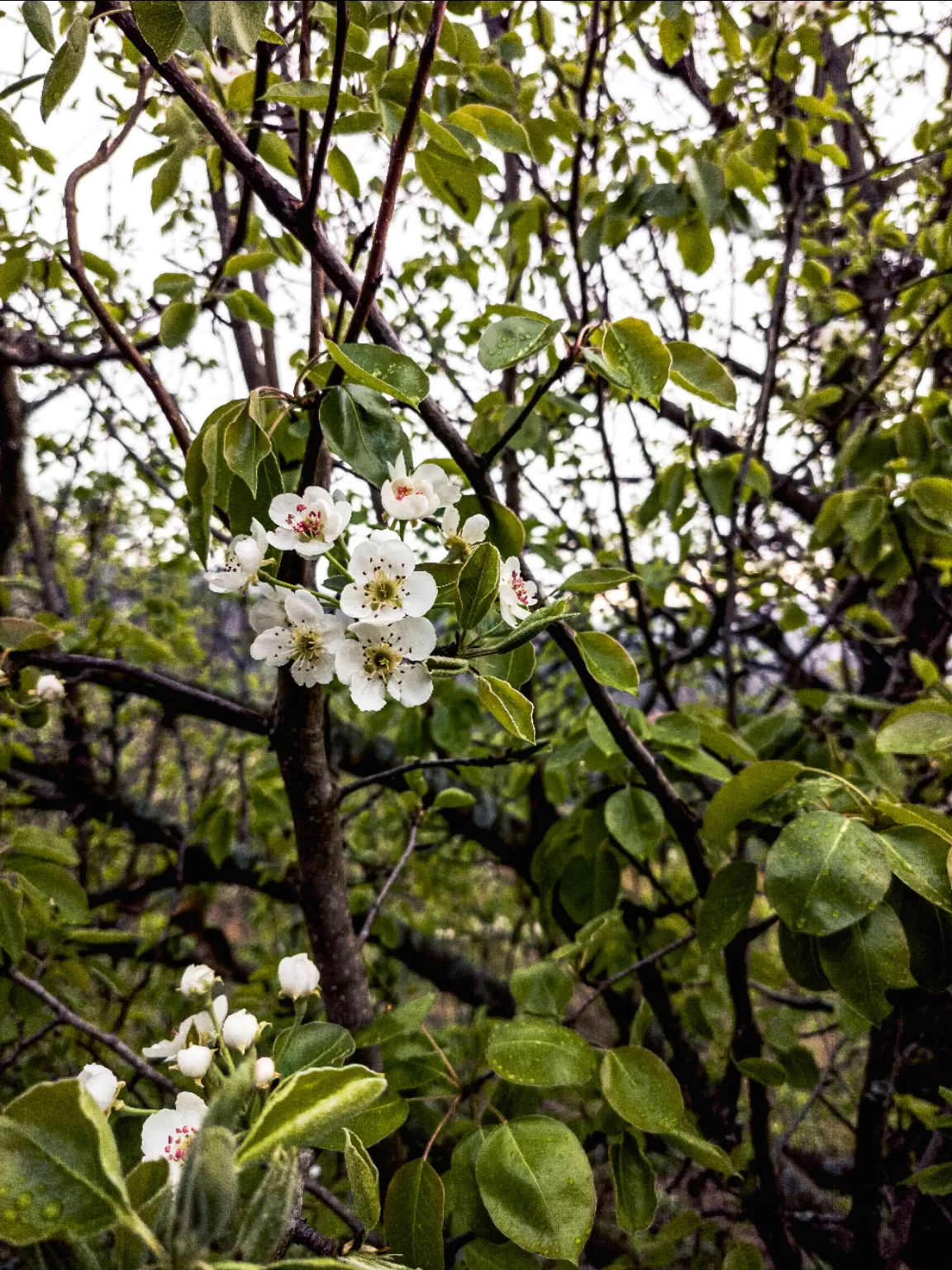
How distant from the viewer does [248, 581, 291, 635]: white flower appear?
0.78 m

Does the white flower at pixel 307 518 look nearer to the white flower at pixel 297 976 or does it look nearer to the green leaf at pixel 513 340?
the green leaf at pixel 513 340

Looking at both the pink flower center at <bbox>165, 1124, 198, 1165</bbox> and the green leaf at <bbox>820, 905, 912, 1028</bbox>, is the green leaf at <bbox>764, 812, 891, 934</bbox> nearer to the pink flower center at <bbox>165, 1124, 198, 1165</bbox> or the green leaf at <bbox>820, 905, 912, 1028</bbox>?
the green leaf at <bbox>820, 905, 912, 1028</bbox>

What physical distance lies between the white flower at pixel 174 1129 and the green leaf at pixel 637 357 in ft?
2.43

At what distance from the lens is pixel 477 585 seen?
67cm

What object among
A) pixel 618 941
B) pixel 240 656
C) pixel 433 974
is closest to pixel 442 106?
pixel 618 941

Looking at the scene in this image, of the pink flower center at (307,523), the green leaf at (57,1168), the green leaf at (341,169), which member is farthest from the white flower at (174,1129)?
the green leaf at (341,169)

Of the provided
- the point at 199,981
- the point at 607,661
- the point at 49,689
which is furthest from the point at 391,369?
the point at 49,689

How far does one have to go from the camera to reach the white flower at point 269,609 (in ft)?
2.57

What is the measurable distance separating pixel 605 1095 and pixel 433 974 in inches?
81.6

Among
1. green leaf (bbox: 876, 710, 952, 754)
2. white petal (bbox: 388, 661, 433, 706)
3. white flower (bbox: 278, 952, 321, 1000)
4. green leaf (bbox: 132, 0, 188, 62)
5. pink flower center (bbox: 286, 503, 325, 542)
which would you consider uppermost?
green leaf (bbox: 132, 0, 188, 62)

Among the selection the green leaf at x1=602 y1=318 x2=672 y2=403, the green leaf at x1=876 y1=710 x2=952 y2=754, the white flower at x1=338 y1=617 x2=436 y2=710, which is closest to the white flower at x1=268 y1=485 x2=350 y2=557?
the white flower at x1=338 y1=617 x2=436 y2=710

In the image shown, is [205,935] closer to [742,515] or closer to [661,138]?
[742,515]

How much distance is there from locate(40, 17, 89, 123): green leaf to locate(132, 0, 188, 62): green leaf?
0.27 meters

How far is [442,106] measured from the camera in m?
1.33
